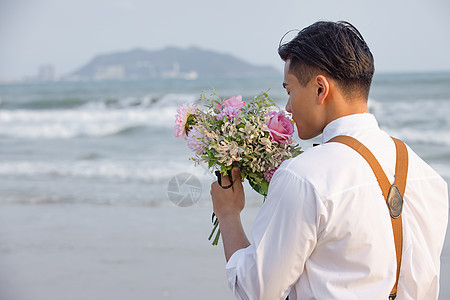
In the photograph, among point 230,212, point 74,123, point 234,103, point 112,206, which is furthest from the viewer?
point 74,123

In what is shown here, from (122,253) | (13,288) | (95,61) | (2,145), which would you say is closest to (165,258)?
(122,253)

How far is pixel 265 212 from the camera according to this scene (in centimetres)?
137

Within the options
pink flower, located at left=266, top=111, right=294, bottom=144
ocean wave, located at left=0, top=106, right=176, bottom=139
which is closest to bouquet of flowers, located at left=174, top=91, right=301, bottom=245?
pink flower, located at left=266, top=111, right=294, bottom=144

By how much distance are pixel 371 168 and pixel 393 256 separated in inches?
9.5

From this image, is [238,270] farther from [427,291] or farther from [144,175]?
[144,175]

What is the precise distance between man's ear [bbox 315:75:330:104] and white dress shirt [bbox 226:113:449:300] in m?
0.10

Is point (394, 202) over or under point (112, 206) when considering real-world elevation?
over

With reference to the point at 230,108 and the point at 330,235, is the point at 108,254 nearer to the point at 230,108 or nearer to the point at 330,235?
the point at 230,108

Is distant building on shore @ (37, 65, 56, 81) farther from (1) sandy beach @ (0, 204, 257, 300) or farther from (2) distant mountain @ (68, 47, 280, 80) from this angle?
(1) sandy beach @ (0, 204, 257, 300)

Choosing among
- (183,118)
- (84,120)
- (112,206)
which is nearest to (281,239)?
(183,118)

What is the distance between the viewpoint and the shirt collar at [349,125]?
1.43m

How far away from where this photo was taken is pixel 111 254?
17.1 feet

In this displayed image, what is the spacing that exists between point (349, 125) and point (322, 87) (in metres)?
A: 0.13

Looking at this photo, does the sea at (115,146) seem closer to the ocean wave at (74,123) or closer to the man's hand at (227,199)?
the ocean wave at (74,123)
